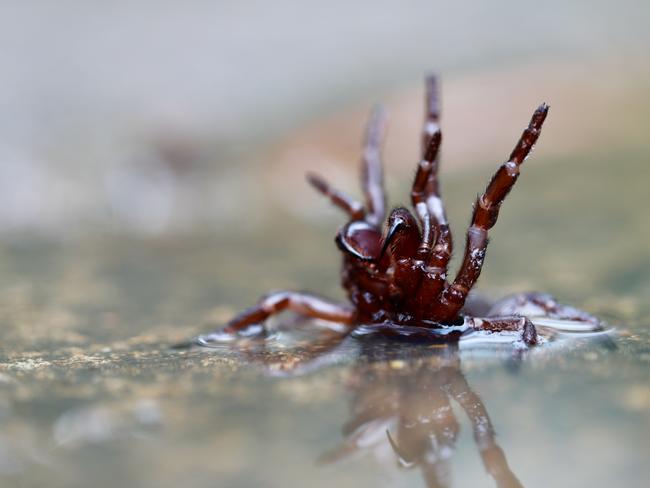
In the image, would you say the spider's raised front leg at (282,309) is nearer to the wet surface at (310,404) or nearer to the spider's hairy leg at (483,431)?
the wet surface at (310,404)

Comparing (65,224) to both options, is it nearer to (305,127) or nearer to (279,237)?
(279,237)

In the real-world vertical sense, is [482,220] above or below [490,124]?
below

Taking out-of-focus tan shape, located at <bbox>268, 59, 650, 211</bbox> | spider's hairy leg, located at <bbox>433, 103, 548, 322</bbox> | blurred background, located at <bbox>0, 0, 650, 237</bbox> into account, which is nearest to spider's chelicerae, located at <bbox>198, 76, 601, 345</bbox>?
spider's hairy leg, located at <bbox>433, 103, 548, 322</bbox>

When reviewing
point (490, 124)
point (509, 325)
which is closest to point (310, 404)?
point (509, 325)

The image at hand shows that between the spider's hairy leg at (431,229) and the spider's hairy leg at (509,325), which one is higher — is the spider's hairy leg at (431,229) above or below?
above

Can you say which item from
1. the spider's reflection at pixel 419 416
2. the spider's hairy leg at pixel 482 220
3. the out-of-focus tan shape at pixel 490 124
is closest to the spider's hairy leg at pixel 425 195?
the spider's hairy leg at pixel 482 220

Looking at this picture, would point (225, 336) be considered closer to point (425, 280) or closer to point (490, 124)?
point (425, 280)
